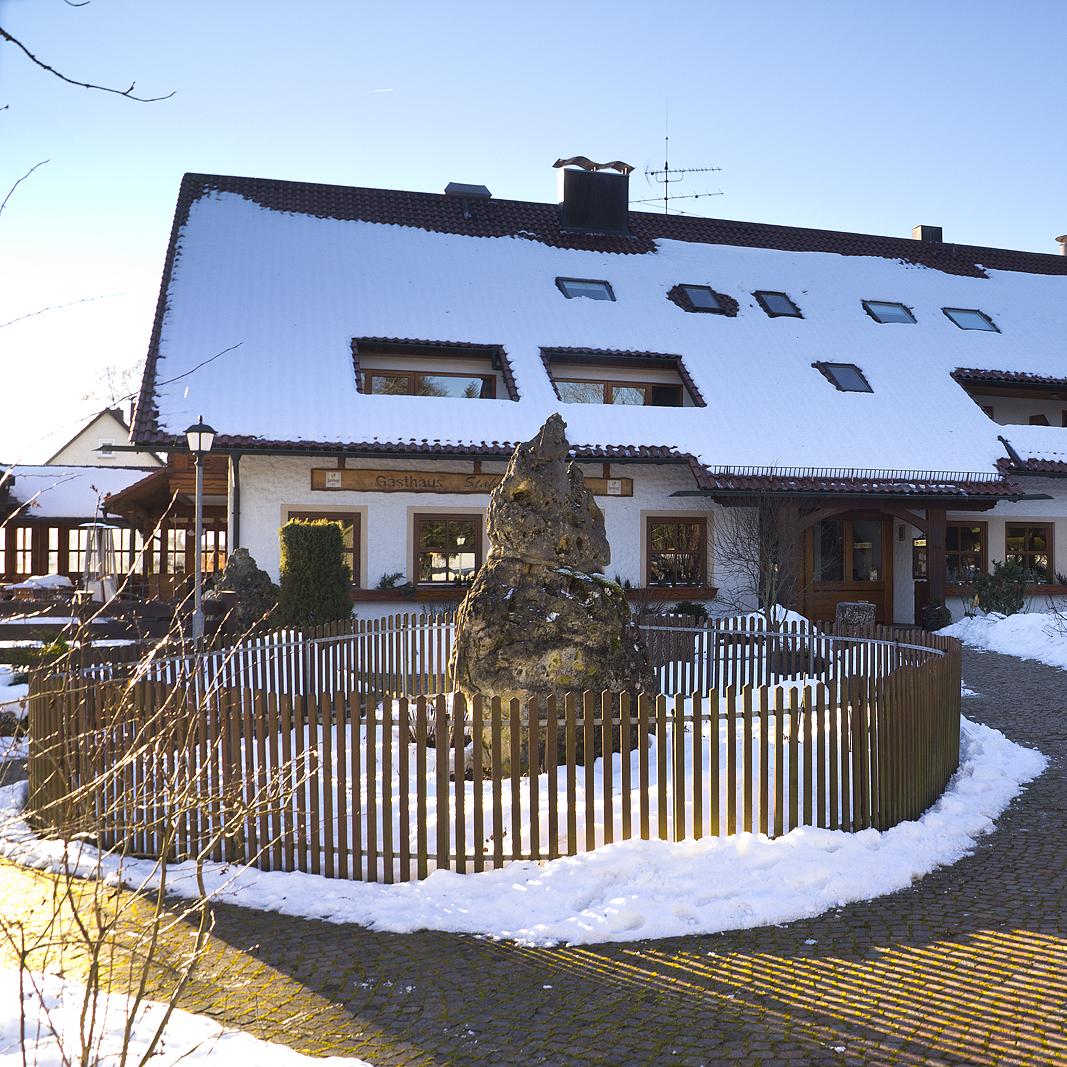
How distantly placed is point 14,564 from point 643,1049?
94.1ft

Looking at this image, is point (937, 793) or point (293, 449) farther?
point (293, 449)

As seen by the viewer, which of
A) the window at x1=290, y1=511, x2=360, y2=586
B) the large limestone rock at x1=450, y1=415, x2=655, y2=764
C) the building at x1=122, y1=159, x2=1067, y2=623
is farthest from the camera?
the building at x1=122, y1=159, x2=1067, y2=623

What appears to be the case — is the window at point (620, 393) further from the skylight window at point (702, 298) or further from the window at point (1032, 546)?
the window at point (1032, 546)

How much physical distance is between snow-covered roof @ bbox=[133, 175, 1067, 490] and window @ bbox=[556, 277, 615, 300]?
0.28 metres

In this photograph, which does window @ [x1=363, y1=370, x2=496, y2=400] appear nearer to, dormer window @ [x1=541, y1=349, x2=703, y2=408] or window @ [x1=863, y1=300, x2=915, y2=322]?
dormer window @ [x1=541, y1=349, x2=703, y2=408]

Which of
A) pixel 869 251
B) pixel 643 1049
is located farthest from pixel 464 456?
pixel 869 251

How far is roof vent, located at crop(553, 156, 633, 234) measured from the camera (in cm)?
2522

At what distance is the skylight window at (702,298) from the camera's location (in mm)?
22609

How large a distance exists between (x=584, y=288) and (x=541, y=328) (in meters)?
2.81

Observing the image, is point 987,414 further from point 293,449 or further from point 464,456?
point 293,449

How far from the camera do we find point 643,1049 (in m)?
3.81

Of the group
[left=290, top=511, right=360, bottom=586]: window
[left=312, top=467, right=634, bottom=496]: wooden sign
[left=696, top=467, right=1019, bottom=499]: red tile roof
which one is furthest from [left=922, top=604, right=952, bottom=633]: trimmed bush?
[left=290, top=511, right=360, bottom=586]: window

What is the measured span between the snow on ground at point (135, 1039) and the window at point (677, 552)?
15126 mm

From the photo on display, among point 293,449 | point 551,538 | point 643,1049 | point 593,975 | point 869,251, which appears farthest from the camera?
point 869,251
